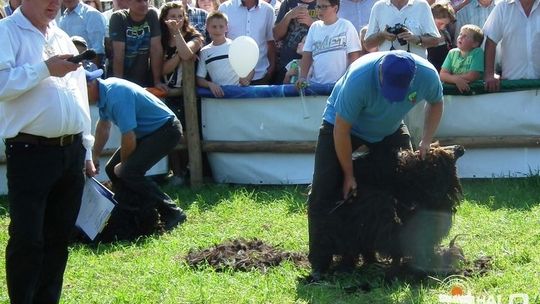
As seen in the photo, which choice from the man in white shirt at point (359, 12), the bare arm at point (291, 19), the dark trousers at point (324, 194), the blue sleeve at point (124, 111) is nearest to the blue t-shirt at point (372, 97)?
the dark trousers at point (324, 194)

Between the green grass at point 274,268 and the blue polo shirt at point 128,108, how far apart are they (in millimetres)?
963

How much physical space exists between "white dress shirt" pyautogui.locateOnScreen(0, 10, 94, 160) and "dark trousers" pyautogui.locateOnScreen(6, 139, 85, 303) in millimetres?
131

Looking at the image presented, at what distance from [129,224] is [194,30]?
9.01 ft

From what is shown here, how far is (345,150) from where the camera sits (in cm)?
553

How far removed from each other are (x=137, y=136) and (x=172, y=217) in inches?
31.4

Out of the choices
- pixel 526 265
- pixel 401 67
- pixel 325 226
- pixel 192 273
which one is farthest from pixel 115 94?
pixel 526 265

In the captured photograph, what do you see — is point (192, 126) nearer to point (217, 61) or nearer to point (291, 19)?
point (217, 61)

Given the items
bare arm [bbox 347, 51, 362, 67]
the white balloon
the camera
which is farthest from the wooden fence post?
the camera

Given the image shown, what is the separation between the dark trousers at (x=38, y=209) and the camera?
469cm

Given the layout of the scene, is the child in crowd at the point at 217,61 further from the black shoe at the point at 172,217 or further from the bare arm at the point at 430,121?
the bare arm at the point at 430,121

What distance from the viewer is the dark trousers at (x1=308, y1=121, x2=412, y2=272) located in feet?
19.0

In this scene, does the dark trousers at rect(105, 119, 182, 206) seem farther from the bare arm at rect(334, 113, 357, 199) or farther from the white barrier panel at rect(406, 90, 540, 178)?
the white barrier panel at rect(406, 90, 540, 178)

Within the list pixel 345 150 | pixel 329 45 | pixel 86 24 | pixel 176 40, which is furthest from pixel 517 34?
pixel 86 24

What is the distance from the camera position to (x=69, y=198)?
195 inches
